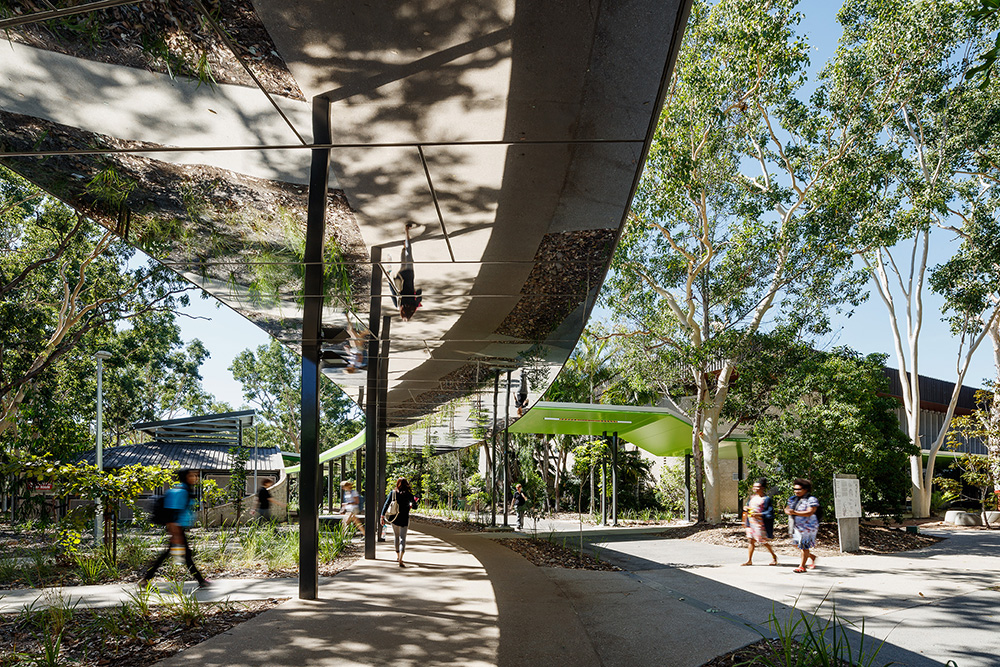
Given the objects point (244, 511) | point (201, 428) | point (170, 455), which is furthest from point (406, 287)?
point (201, 428)

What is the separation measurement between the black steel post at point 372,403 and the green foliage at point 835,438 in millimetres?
9406

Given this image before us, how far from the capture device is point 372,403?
14.6m

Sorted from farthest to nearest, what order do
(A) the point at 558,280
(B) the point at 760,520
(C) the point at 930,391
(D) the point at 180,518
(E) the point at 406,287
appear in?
1. (C) the point at 930,391
2. (B) the point at 760,520
3. (D) the point at 180,518
4. (E) the point at 406,287
5. (A) the point at 558,280

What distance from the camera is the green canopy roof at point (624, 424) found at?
20688 mm

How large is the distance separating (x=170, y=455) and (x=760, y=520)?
24.3 meters

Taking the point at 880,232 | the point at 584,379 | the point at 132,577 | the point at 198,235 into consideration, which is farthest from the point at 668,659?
the point at 584,379

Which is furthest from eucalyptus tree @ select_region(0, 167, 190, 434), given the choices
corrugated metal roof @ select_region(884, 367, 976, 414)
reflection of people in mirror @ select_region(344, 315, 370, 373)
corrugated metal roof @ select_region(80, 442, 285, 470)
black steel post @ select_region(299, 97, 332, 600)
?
corrugated metal roof @ select_region(884, 367, 976, 414)

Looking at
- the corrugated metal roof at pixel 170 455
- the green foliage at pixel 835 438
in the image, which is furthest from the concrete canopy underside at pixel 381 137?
the corrugated metal roof at pixel 170 455

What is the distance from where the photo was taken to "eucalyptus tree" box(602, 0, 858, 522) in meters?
17.9

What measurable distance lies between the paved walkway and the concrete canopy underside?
350 centimetres

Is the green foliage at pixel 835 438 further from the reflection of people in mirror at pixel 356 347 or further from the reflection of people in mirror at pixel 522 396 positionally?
→ the reflection of people in mirror at pixel 356 347

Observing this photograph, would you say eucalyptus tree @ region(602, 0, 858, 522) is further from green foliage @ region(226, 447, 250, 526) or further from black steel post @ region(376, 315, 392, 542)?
green foliage @ region(226, 447, 250, 526)

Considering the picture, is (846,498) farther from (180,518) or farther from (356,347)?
(180,518)

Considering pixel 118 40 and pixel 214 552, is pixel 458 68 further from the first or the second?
pixel 214 552
